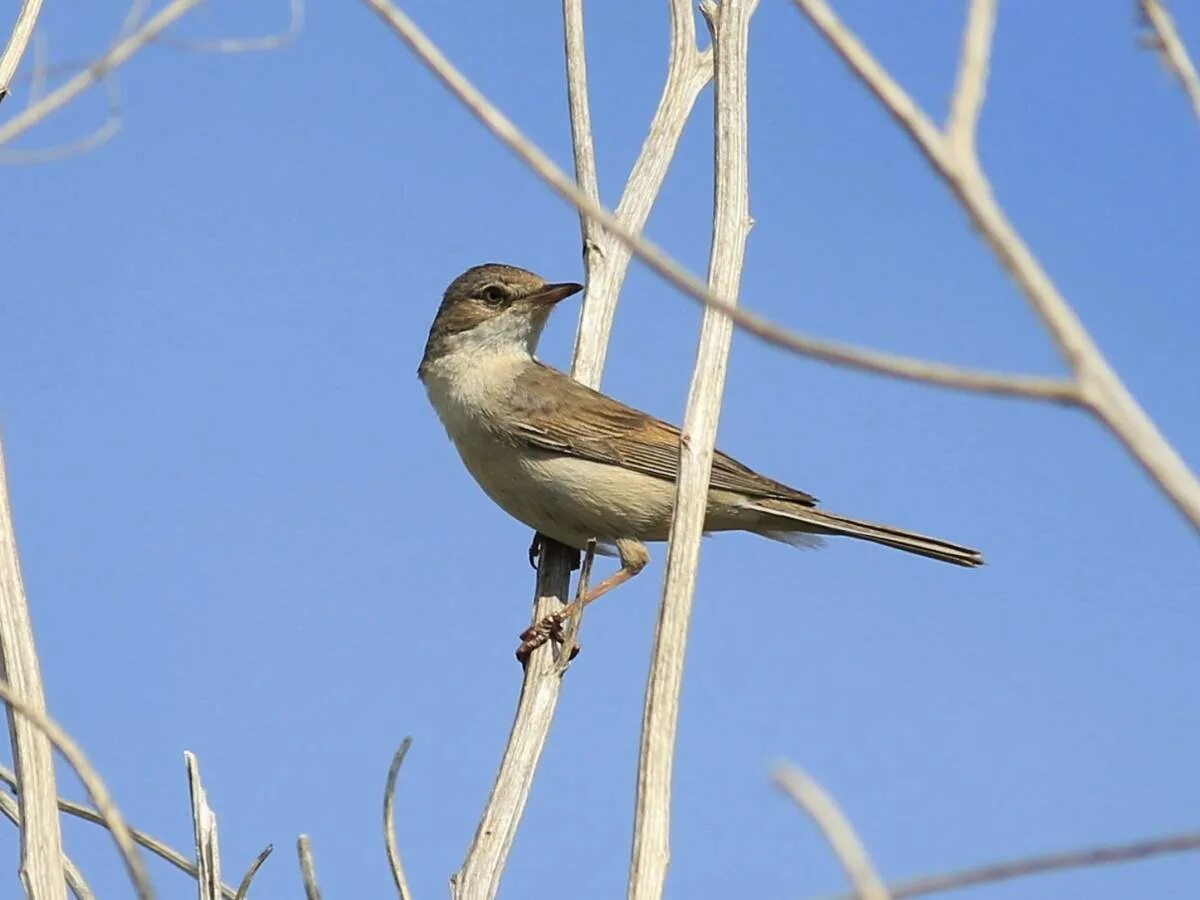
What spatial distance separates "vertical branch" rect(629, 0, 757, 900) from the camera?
2.28m

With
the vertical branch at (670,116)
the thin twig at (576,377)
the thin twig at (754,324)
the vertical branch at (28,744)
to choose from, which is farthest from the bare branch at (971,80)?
the vertical branch at (670,116)

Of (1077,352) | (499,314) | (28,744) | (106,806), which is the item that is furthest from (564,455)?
(1077,352)

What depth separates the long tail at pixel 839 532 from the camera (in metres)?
6.08

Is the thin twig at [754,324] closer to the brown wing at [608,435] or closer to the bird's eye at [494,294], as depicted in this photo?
the brown wing at [608,435]

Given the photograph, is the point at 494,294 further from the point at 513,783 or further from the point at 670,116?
the point at 513,783

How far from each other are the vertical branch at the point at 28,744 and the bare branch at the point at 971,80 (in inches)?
66.3

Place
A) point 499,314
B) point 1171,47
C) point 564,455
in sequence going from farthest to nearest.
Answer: point 499,314, point 564,455, point 1171,47

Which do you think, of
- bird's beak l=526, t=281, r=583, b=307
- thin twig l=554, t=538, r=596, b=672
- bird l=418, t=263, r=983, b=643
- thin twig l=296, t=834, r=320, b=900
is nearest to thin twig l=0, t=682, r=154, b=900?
thin twig l=296, t=834, r=320, b=900

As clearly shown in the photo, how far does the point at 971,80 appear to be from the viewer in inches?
51.3

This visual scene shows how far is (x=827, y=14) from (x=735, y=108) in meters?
1.91

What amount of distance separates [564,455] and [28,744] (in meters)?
3.83

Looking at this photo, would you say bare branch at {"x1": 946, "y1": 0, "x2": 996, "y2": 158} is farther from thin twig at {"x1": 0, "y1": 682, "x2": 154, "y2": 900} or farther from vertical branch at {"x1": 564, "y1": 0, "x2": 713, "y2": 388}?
vertical branch at {"x1": 564, "y1": 0, "x2": 713, "y2": 388}

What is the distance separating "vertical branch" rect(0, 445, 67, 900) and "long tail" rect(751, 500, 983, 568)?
4131 millimetres

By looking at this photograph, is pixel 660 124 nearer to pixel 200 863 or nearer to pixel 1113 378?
pixel 200 863
